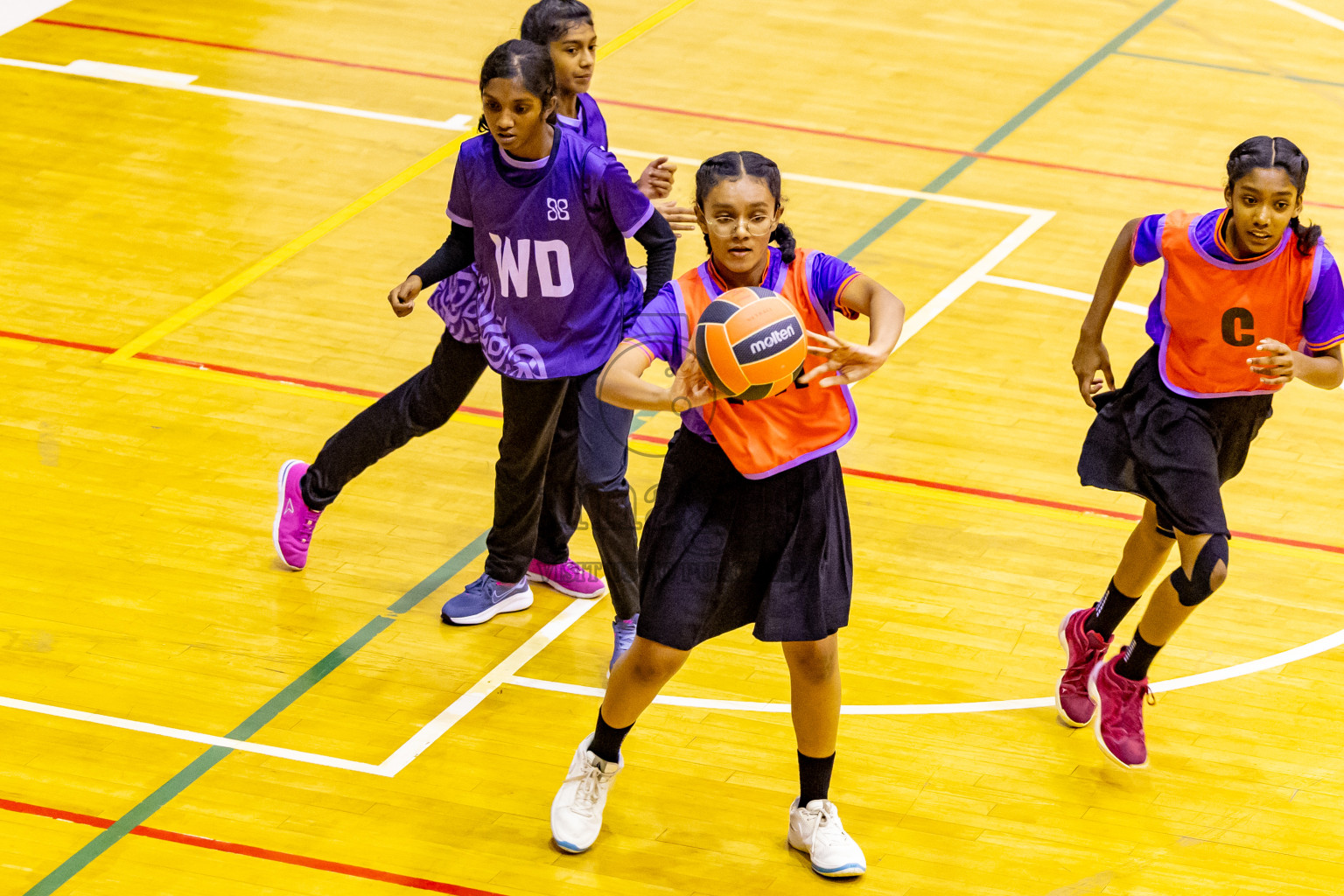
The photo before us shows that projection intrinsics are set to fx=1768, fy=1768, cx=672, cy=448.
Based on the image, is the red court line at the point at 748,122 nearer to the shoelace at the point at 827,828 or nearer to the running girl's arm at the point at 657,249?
the running girl's arm at the point at 657,249

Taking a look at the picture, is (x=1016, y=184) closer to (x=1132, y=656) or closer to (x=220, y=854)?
(x=1132, y=656)

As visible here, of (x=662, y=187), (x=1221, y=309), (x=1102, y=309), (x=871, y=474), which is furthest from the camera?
(x=871, y=474)

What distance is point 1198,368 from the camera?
16.5 feet

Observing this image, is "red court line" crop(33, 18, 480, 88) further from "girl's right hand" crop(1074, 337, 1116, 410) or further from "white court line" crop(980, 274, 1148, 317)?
"girl's right hand" crop(1074, 337, 1116, 410)

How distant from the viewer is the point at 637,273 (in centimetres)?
580

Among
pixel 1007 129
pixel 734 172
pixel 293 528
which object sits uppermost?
pixel 734 172

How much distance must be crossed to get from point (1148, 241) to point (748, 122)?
218 inches

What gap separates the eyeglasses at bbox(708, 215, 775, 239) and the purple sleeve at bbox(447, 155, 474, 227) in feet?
4.64

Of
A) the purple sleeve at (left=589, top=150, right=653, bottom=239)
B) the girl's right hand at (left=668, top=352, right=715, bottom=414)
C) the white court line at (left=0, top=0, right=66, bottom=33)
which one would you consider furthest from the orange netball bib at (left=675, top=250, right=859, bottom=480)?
the white court line at (left=0, top=0, right=66, bottom=33)

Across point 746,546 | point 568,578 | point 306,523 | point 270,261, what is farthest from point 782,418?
point 270,261

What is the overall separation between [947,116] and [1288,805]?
617cm

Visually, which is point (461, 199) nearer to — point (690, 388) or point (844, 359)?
point (690, 388)

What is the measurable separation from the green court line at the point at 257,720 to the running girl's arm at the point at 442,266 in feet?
3.75

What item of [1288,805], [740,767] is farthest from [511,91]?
[1288,805]
